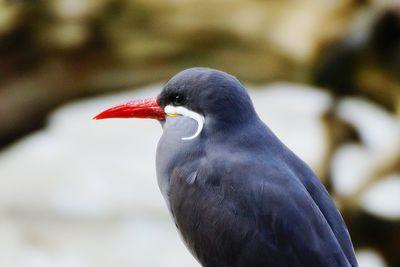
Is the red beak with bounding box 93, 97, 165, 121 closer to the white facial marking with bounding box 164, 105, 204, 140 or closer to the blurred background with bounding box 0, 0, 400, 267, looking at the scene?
the white facial marking with bounding box 164, 105, 204, 140

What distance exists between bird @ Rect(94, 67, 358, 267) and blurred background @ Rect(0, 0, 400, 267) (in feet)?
7.10

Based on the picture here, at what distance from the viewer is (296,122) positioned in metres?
5.70

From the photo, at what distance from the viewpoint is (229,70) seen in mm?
4285

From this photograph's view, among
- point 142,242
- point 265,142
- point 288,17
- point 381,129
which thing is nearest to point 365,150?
point 381,129

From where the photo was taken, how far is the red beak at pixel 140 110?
2.00 metres

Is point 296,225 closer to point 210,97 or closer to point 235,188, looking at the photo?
→ point 235,188

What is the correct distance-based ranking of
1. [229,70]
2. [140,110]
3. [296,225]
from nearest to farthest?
1. [296,225]
2. [140,110]
3. [229,70]

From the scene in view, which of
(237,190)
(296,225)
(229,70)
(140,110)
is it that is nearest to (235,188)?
(237,190)

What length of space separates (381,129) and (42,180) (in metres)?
2.28

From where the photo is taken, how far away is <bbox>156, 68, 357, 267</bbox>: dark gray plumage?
1807 millimetres

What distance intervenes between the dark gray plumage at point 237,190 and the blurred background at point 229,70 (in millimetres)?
2174

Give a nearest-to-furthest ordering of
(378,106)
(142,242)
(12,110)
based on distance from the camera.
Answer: (12,110) < (378,106) < (142,242)

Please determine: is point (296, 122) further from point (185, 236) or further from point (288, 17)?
point (185, 236)

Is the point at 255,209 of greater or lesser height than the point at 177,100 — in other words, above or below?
below
